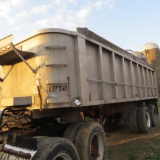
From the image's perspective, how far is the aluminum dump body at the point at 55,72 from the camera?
3.68 metres

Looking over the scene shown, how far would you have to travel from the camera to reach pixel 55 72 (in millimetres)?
3744

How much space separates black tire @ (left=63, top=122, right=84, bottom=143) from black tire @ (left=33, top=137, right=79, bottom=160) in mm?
637

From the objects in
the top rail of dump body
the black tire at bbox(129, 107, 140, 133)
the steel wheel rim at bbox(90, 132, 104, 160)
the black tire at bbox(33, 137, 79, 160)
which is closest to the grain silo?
the black tire at bbox(129, 107, 140, 133)

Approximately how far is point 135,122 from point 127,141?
1.25 m

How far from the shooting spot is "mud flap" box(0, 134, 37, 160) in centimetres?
288

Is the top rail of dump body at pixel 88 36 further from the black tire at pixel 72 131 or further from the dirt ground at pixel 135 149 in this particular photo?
the dirt ground at pixel 135 149

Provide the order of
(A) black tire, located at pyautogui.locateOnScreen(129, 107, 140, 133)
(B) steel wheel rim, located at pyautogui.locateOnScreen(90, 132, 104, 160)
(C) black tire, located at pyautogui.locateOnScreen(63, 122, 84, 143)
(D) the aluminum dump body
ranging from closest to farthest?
1. (D) the aluminum dump body
2. (C) black tire, located at pyautogui.locateOnScreen(63, 122, 84, 143)
3. (B) steel wheel rim, located at pyautogui.locateOnScreen(90, 132, 104, 160)
4. (A) black tire, located at pyautogui.locateOnScreen(129, 107, 140, 133)

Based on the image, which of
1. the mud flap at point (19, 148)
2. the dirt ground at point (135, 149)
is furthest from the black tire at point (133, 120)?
the mud flap at point (19, 148)

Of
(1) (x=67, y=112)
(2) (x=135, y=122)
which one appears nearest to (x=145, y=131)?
(2) (x=135, y=122)

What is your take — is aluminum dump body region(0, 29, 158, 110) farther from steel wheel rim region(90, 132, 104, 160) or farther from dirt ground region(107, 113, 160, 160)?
dirt ground region(107, 113, 160, 160)

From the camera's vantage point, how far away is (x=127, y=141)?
23.1 feet

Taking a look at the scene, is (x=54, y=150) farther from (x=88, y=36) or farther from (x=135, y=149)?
(x=135, y=149)

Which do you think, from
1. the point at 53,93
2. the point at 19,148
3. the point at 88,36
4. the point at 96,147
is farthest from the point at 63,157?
the point at 88,36

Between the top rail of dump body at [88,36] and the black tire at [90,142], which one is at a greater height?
the top rail of dump body at [88,36]
